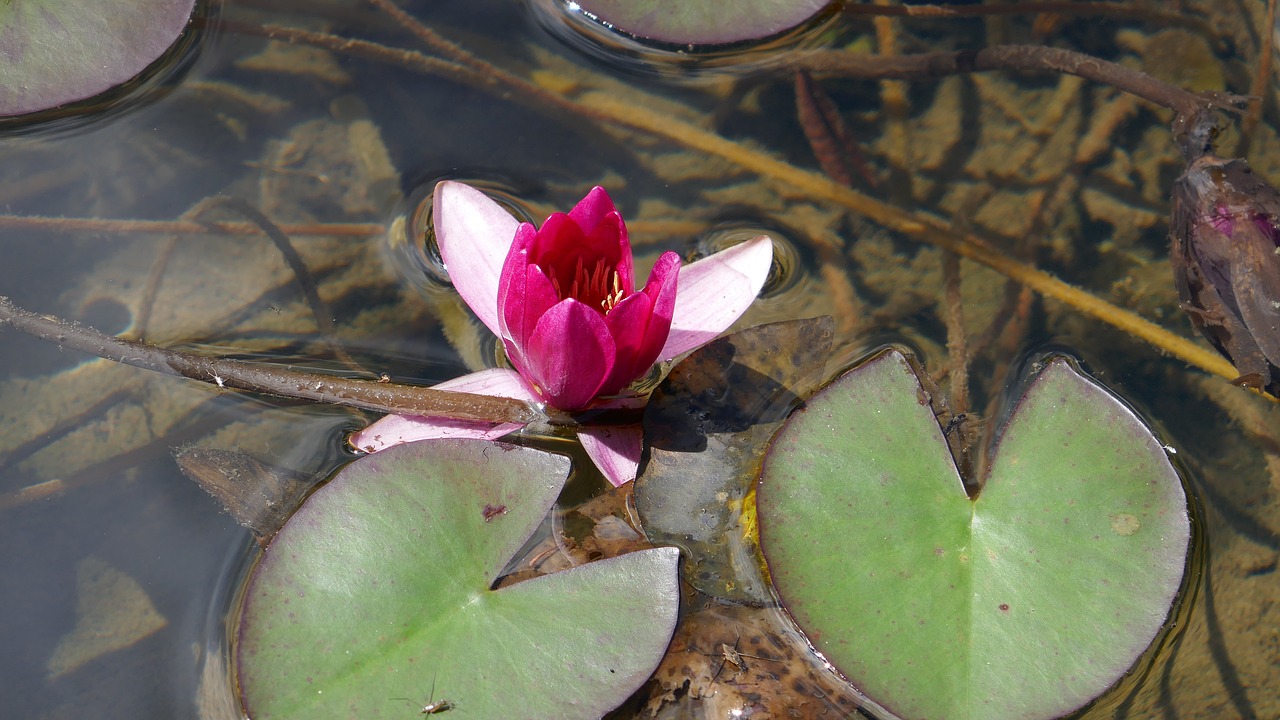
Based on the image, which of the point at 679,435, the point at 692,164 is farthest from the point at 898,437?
the point at 692,164

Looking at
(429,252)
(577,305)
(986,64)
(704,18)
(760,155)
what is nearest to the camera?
(577,305)

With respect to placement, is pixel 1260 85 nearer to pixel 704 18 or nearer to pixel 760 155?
pixel 760 155

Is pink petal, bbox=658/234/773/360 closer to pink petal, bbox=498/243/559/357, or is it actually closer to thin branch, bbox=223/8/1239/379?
pink petal, bbox=498/243/559/357

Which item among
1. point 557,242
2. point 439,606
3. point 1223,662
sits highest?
point 557,242

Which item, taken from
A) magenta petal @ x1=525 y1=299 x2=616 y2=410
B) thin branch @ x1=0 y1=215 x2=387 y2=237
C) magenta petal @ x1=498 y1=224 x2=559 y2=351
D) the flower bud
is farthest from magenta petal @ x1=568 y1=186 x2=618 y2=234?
the flower bud

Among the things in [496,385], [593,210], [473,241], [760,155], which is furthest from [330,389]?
[760,155]
